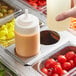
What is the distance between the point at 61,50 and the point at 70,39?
12 cm

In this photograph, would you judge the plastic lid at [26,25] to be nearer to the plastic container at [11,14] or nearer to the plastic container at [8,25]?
the plastic container at [8,25]

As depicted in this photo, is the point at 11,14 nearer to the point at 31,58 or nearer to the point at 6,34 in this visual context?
the point at 6,34

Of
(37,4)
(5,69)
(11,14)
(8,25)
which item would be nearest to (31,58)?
(5,69)

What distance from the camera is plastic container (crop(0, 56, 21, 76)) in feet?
6.70

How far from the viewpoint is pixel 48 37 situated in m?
2.36

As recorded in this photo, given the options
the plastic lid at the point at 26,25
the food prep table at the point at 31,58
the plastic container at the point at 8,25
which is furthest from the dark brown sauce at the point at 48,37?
Result: the plastic lid at the point at 26,25

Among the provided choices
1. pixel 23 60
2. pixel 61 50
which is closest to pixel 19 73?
pixel 23 60

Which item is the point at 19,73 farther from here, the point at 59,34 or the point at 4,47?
the point at 59,34

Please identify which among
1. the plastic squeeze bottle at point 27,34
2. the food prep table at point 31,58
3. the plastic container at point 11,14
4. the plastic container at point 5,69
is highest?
the plastic squeeze bottle at point 27,34

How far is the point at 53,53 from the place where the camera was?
2.17 meters

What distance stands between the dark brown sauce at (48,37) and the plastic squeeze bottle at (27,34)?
0.27 meters

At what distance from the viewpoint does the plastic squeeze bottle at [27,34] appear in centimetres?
196

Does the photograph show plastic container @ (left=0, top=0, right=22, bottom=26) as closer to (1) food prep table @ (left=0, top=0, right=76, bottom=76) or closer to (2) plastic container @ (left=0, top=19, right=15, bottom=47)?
(2) plastic container @ (left=0, top=19, right=15, bottom=47)

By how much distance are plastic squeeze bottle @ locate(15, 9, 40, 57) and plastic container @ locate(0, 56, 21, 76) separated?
13 centimetres
